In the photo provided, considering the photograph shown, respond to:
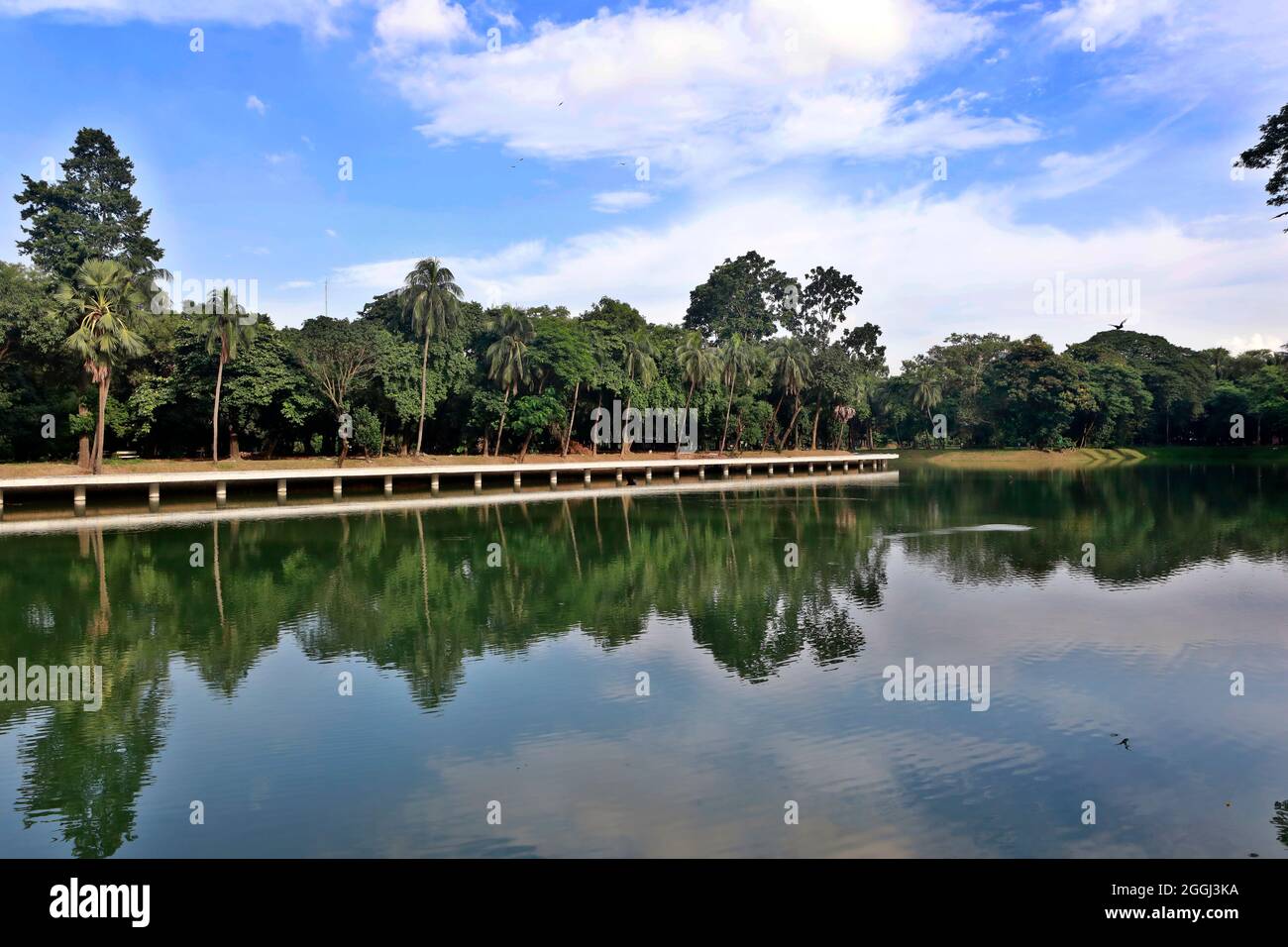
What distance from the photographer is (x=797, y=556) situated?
25000 mm

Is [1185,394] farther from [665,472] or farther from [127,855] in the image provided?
[127,855]

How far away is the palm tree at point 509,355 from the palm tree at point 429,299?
3.84 m

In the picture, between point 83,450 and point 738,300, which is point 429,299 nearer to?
point 83,450

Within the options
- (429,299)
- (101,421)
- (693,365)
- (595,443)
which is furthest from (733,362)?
(101,421)

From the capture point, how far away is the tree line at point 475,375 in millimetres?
48938

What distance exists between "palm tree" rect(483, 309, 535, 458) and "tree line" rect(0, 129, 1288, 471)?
0.17 metres

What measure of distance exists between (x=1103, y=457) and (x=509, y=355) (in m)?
60.6

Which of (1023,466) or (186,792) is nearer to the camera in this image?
(186,792)

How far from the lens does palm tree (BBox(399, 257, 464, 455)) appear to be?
55.1 metres

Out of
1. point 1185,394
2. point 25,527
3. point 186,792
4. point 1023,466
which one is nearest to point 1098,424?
point 1185,394

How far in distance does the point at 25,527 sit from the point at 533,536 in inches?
711

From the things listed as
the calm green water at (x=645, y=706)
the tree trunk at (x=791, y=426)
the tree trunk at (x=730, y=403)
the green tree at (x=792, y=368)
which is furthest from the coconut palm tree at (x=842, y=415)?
the calm green water at (x=645, y=706)

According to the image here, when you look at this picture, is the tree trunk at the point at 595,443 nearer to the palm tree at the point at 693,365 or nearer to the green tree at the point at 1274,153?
the palm tree at the point at 693,365

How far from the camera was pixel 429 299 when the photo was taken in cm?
5519
